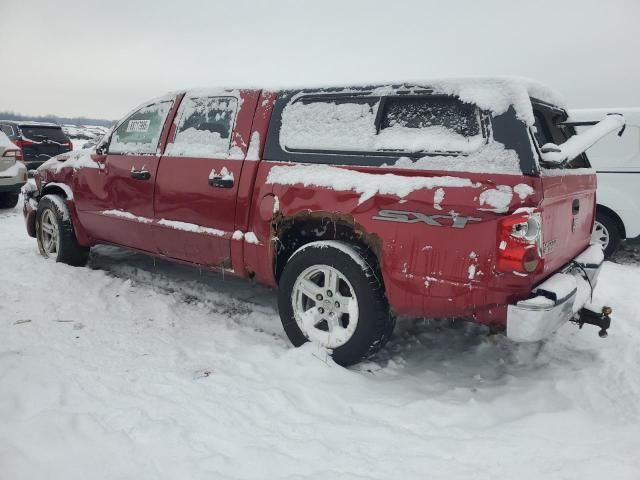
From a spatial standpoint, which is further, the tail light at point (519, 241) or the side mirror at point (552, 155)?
the side mirror at point (552, 155)

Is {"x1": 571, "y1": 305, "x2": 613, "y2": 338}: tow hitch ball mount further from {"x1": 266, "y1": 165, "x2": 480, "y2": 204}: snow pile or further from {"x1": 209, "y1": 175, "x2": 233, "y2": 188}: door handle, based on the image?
{"x1": 209, "y1": 175, "x2": 233, "y2": 188}: door handle

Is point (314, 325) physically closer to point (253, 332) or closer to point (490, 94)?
point (253, 332)

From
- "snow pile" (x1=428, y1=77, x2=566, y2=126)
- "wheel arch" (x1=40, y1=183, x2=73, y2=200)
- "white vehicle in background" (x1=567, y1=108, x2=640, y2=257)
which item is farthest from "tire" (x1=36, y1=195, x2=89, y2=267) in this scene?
"white vehicle in background" (x1=567, y1=108, x2=640, y2=257)

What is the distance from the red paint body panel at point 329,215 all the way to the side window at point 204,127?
3.4 inches

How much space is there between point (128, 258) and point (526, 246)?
483cm

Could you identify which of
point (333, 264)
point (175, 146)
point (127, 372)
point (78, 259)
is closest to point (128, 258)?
point (78, 259)

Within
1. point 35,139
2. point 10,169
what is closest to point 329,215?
point 10,169

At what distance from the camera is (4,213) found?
896cm

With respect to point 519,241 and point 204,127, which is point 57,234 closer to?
point 204,127

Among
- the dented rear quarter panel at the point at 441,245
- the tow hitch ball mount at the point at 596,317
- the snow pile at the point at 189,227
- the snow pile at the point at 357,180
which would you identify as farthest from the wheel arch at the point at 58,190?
the tow hitch ball mount at the point at 596,317

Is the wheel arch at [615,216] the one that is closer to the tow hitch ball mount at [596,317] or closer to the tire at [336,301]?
the tow hitch ball mount at [596,317]

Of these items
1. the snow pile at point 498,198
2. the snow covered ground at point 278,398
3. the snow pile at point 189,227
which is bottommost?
the snow covered ground at point 278,398

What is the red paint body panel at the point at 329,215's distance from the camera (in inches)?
106

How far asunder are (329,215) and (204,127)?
1.60 m
